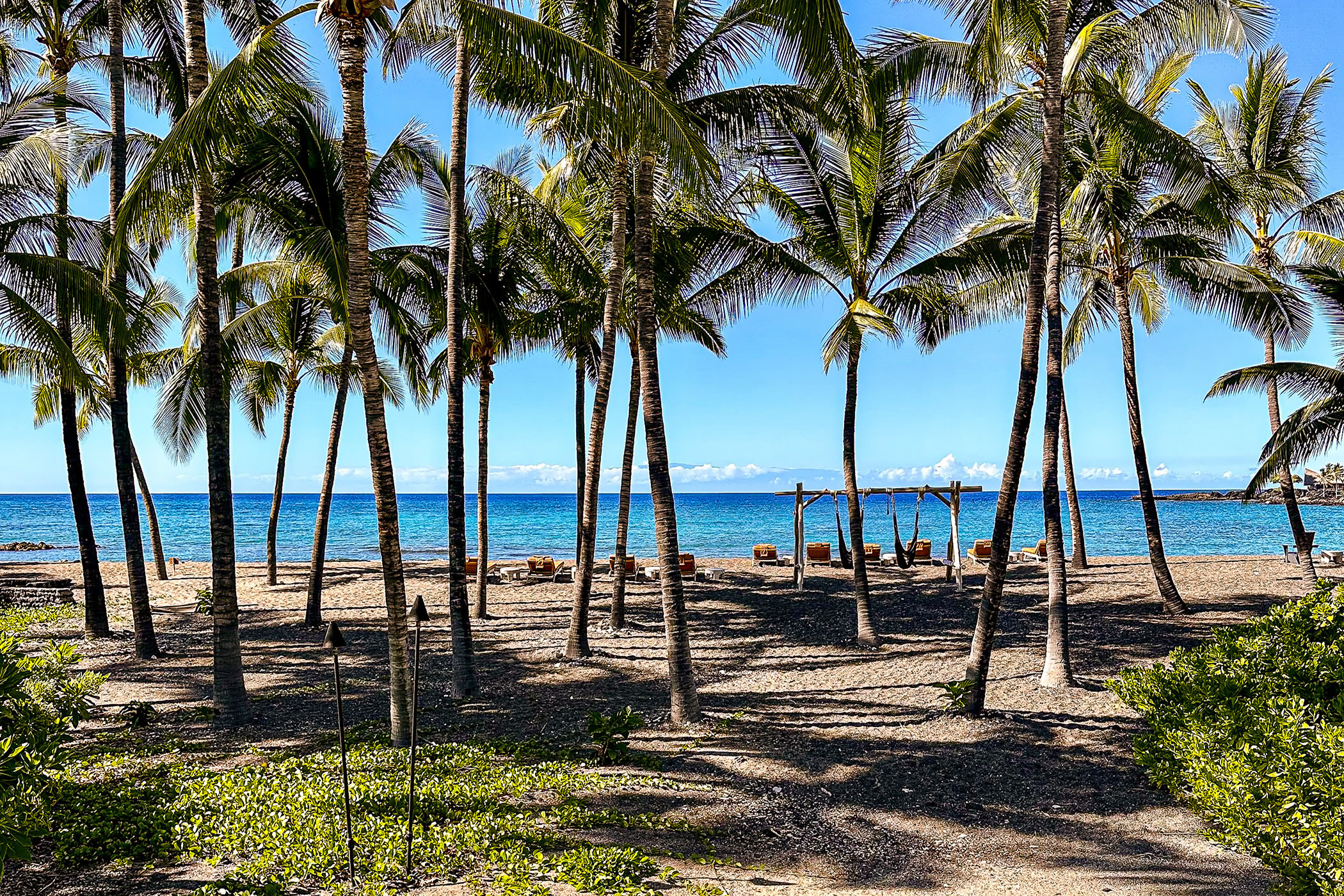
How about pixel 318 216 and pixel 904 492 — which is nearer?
pixel 318 216

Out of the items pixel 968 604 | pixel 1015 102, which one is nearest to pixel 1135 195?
pixel 1015 102

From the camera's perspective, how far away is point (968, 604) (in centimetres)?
1745

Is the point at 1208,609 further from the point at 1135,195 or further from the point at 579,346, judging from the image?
the point at 579,346

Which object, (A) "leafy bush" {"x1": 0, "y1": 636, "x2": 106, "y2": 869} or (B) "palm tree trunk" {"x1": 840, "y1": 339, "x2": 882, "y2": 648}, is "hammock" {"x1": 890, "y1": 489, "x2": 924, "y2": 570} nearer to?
(B) "palm tree trunk" {"x1": 840, "y1": 339, "x2": 882, "y2": 648}

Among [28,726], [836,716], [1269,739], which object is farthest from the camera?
[836,716]

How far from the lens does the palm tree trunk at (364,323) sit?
23.2 feet

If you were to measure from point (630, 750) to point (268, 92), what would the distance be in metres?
7.29

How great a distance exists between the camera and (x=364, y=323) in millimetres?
7320

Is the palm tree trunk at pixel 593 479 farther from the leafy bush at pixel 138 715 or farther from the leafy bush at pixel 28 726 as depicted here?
the leafy bush at pixel 28 726

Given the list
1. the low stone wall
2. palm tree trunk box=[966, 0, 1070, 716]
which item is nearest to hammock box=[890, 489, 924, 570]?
palm tree trunk box=[966, 0, 1070, 716]

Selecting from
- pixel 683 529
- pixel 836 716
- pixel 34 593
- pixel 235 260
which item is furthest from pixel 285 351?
pixel 683 529

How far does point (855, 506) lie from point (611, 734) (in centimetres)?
723

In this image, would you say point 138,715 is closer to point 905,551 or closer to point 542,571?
point 542,571

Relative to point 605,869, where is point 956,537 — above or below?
above
